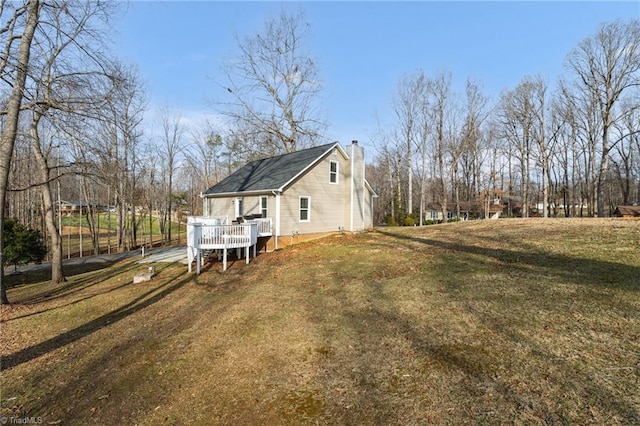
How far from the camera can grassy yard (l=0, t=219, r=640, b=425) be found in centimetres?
312

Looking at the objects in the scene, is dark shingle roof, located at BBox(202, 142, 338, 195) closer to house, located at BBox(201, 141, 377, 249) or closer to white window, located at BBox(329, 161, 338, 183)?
house, located at BBox(201, 141, 377, 249)

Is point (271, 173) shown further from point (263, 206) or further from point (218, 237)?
point (218, 237)

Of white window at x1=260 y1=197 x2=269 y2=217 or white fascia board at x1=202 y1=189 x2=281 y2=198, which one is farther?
white window at x1=260 y1=197 x2=269 y2=217

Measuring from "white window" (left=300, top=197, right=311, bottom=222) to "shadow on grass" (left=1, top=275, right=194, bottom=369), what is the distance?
6333 mm

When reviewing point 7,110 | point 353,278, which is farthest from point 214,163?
point 353,278

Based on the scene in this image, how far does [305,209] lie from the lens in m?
14.6

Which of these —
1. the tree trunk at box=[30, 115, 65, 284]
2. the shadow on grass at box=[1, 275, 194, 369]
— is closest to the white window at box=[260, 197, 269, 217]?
the shadow on grass at box=[1, 275, 194, 369]

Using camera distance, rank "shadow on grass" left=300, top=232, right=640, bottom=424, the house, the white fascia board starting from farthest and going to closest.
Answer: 1. the house
2. the white fascia board
3. "shadow on grass" left=300, top=232, right=640, bottom=424

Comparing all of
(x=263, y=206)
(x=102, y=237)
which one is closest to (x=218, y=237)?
(x=263, y=206)

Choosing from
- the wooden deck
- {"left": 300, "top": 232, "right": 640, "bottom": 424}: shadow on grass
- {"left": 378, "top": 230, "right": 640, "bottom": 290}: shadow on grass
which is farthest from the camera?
the wooden deck

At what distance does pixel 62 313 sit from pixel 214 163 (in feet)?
96.0

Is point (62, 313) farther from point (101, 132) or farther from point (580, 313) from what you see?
point (580, 313)

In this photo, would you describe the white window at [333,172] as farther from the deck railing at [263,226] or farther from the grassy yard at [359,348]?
A: the grassy yard at [359,348]

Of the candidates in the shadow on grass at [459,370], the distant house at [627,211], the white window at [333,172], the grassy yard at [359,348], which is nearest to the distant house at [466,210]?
the distant house at [627,211]
